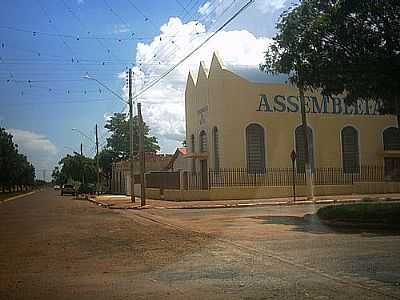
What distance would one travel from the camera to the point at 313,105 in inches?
1821

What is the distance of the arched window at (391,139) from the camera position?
49094mm

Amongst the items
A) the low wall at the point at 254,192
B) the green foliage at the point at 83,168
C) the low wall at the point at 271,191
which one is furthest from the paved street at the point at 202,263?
the green foliage at the point at 83,168

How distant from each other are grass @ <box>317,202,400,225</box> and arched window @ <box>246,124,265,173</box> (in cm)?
2303

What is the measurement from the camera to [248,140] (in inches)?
1761

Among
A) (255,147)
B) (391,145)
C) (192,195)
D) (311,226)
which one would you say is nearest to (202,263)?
(311,226)

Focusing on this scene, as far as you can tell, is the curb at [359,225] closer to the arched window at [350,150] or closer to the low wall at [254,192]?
the low wall at [254,192]

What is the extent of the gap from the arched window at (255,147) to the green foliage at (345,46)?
22704 millimetres

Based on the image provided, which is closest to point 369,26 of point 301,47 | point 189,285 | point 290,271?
point 301,47

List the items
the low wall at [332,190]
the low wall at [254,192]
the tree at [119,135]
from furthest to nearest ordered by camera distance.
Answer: the tree at [119,135] < the low wall at [332,190] < the low wall at [254,192]

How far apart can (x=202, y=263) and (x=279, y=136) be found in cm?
3346

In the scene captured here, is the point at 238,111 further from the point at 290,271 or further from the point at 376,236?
the point at 290,271

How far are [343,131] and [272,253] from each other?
3542 cm

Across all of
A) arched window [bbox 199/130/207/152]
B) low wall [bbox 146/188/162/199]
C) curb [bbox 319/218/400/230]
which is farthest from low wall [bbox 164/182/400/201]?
curb [bbox 319/218/400/230]

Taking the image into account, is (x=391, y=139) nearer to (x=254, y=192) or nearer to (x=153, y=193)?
(x=254, y=192)
